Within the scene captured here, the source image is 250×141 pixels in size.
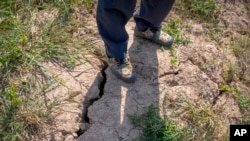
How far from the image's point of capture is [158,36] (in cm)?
251

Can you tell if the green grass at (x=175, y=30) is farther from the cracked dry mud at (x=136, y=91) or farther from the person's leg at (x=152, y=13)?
the person's leg at (x=152, y=13)

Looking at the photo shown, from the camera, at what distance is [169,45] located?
2.55m

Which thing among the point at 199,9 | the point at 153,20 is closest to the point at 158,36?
the point at 153,20

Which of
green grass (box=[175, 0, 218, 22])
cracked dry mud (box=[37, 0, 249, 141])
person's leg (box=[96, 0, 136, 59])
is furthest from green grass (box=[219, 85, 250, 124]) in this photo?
person's leg (box=[96, 0, 136, 59])

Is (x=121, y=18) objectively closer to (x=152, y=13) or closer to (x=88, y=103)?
(x=152, y=13)

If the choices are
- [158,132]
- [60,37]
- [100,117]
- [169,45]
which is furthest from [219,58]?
[60,37]

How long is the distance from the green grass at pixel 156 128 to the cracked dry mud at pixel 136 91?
0.14 feet

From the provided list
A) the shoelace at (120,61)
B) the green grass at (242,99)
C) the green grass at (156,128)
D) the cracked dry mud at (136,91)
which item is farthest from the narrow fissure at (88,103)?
the green grass at (242,99)

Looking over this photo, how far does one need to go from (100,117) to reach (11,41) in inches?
32.2

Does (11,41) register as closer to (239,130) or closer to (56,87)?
(56,87)

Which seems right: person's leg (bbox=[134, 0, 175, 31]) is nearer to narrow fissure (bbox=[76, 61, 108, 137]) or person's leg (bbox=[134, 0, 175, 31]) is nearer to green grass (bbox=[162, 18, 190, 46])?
green grass (bbox=[162, 18, 190, 46])

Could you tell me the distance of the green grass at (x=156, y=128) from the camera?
2096 millimetres

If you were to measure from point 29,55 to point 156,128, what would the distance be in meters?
0.99

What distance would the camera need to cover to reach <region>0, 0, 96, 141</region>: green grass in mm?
2070
